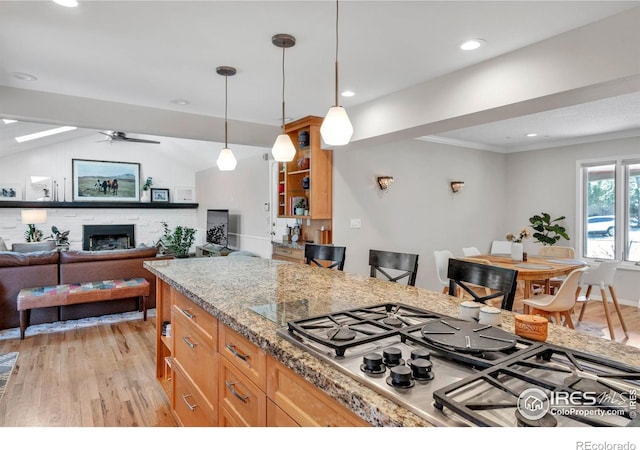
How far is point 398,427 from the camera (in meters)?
0.75

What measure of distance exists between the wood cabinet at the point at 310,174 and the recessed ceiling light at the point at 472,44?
7.30ft

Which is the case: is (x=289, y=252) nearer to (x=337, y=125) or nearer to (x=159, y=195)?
(x=337, y=125)

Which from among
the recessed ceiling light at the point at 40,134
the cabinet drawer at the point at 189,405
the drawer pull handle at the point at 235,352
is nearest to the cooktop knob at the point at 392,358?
the drawer pull handle at the point at 235,352

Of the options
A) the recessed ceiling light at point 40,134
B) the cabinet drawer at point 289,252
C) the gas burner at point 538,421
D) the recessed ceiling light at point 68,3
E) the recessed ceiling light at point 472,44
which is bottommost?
the cabinet drawer at point 289,252

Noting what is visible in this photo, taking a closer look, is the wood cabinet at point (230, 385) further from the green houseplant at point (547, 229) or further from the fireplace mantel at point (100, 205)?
the fireplace mantel at point (100, 205)

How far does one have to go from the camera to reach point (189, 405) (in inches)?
78.7

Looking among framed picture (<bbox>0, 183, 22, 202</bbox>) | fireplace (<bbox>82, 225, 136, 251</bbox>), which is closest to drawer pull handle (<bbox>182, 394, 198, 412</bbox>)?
fireplace (<bbox>82, 225, 136, 251</bbox>)

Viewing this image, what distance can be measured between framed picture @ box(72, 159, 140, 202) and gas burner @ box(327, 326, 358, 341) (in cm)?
925

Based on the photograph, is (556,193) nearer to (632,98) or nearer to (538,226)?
(538,226)

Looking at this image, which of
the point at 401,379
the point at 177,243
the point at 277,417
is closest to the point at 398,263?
the point at 277,417

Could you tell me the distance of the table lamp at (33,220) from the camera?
712 centimetres

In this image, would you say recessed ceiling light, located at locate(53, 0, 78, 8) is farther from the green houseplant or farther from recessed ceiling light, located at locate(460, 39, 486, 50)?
the green houseplant

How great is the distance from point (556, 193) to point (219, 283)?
609cm

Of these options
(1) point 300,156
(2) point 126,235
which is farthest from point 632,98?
(2) point 126,235
